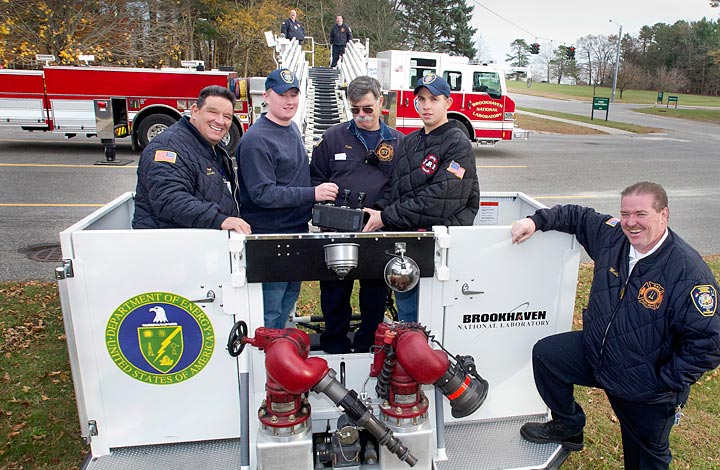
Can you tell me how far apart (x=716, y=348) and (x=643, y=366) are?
324mm

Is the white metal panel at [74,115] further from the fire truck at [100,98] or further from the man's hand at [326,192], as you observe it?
the man's hand at [326,192]

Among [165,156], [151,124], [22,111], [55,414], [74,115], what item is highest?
[22,111]

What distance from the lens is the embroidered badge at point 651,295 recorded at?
106 inches

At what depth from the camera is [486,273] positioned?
306cm

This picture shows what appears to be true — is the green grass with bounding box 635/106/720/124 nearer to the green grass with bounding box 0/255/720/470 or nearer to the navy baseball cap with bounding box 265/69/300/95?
the green grass with bounding box 0/255/720/470

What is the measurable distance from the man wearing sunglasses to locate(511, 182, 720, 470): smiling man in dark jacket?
1051 millimetres

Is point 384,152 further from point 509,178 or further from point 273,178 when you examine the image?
point 509,178

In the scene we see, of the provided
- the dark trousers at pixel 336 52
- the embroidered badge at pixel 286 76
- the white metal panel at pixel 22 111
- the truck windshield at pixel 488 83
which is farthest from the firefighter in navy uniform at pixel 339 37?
the embroidered badge at pixel 286 76

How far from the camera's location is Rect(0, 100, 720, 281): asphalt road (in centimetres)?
800

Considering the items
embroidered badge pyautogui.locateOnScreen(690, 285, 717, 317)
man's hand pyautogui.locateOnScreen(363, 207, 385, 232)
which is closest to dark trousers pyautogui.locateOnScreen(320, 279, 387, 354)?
man's hand pyautogui.locateOnScreen(363, 207, 385, 232)

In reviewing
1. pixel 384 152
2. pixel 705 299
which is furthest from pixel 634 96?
Answer: pixel 705 299

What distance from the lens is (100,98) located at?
44.4 feet

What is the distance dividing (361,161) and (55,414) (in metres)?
2.64

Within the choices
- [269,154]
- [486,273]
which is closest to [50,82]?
[269,154]
